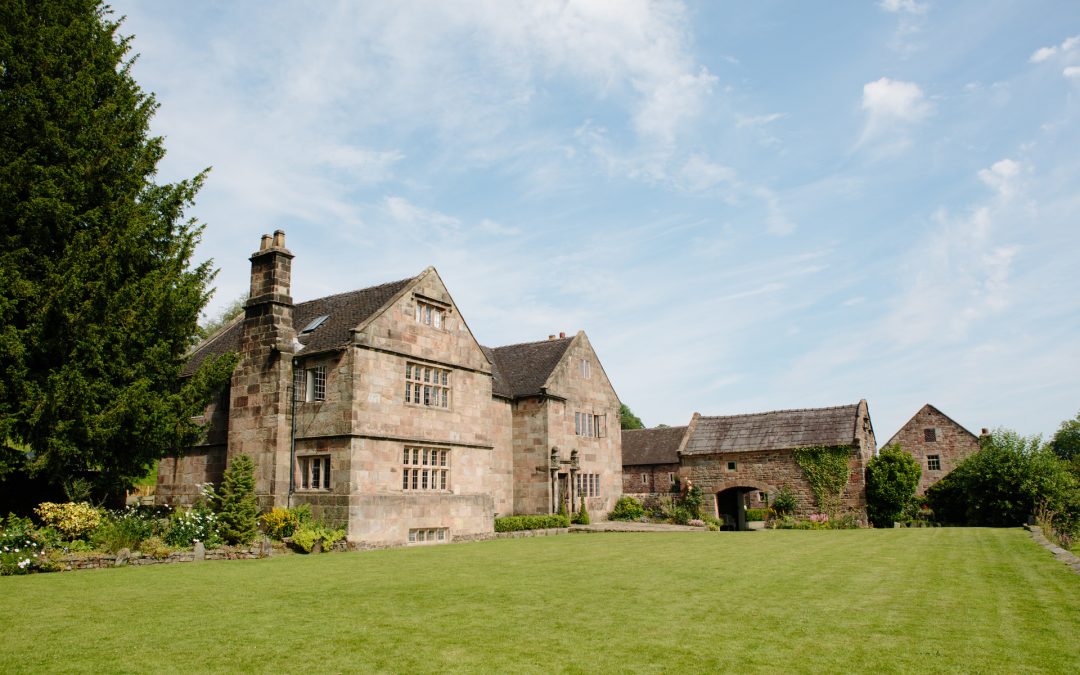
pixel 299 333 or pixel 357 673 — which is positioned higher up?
pixel 299 333

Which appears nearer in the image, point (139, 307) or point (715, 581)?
point (715, 581)

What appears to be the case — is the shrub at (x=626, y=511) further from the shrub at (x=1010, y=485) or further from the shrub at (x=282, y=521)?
the shrub at (x=282, y=521)

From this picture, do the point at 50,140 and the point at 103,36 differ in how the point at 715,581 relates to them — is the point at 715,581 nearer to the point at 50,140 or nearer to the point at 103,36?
the point at 50,140

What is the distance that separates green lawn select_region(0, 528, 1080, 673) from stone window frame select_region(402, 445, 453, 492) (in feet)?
28.5

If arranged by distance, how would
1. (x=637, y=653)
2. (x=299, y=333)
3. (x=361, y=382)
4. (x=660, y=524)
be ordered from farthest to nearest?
1. (x=660, y=524)
2. (x=299, y=333)
3. (x=361, y=382)
4. (x=637, y=653)

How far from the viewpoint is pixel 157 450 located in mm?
21484

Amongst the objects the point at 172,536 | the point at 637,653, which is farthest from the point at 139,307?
the point at 637,653

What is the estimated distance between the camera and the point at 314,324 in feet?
89.4

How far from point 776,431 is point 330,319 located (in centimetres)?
2589

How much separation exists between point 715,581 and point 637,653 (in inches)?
236

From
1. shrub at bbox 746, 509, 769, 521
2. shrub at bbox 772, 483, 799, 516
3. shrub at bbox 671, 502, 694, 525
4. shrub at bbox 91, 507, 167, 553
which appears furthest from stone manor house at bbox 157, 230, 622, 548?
shrub at bbox 746, 509, 769, 521

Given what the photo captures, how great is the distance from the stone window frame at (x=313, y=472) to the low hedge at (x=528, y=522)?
9.18 meters

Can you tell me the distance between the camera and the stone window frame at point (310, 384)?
24766mm

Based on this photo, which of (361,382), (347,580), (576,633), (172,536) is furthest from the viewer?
(361,382)
